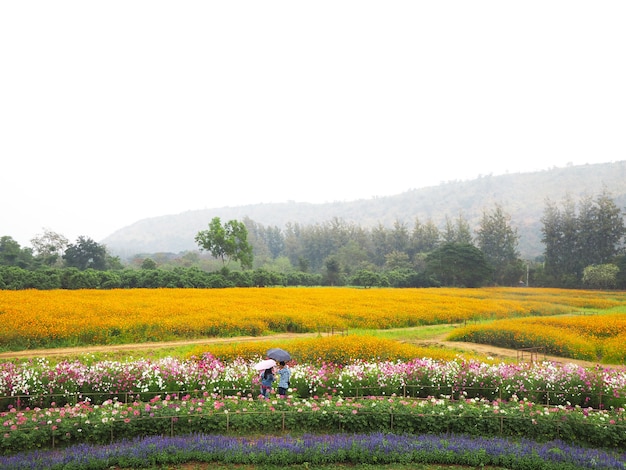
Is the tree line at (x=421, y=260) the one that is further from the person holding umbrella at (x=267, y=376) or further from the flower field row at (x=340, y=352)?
the person holding umbrella at (x=267, y=376)

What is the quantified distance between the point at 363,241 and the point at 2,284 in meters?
63.2

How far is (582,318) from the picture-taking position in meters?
19.2

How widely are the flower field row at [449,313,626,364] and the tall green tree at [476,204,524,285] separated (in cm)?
1254

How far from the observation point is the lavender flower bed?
6.56 meters

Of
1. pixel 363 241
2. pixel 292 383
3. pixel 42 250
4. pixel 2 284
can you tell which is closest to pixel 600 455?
pixel 292 383

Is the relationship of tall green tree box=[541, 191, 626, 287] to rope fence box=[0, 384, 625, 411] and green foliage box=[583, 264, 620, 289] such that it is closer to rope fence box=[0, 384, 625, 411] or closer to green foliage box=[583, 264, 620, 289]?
green foliage box=[583, 264, 620, 289]

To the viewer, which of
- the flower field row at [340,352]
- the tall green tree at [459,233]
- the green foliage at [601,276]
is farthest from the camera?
the tall green tree at [459,233]

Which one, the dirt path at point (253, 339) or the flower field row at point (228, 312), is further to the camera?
the flower field row at point (228, 312)

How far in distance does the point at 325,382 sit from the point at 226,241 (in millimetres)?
45307

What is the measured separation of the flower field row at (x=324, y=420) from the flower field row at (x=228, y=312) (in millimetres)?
9382

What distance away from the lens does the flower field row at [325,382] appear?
9625 mm

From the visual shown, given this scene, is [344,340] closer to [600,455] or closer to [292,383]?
[292,383]

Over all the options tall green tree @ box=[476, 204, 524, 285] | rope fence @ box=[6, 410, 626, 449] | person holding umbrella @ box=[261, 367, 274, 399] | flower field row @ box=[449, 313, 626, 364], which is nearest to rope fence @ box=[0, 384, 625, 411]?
person holding umbrella @ box=[261, 367, 274, 399]

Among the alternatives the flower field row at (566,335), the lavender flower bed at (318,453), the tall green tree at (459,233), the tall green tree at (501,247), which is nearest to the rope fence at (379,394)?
the lavender flower bed at (318,453)
